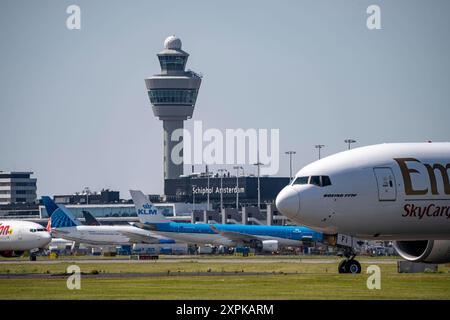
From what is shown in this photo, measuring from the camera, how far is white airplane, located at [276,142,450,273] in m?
41.2

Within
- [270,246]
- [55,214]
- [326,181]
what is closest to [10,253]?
[55,214]

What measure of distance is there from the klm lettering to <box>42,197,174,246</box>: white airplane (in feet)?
318

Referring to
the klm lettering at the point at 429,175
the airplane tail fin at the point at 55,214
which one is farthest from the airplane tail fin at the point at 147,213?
the klm lettering at the point at 429,175

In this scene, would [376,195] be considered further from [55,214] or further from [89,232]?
[89,232]

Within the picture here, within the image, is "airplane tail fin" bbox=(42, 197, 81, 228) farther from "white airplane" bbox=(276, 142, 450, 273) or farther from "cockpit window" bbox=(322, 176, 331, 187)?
"cockpit window" bbox=(322, 176, 331, 187)

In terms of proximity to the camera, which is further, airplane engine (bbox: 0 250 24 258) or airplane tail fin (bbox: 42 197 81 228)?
airplane tail fin (bbox: 42 197 81 228)

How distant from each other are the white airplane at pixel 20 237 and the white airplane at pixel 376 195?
64.4 m

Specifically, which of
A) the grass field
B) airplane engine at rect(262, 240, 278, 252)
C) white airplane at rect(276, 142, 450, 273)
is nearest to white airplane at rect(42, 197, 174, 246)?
airplane engine at rect(262, 240, 278, 252)

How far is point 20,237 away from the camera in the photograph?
102125 mm

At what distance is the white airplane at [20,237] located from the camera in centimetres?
10194

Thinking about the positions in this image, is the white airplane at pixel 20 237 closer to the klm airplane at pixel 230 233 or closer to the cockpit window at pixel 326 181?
the klm airplane at pixel 230 233

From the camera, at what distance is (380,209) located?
4122cm
